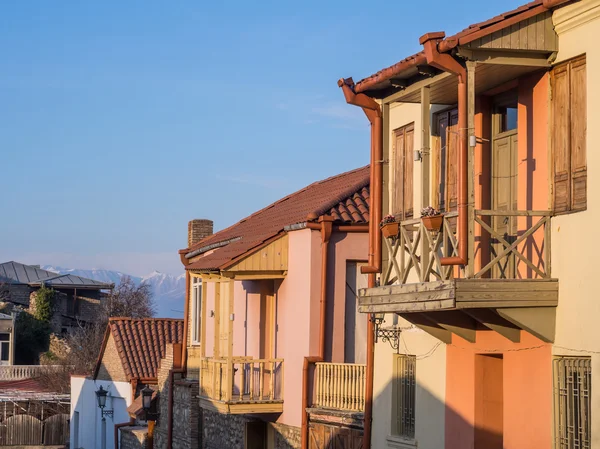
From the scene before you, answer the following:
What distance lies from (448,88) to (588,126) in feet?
8.82

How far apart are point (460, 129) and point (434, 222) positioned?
111cm

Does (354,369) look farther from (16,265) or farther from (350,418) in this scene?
(16,265)

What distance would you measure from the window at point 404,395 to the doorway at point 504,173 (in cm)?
294

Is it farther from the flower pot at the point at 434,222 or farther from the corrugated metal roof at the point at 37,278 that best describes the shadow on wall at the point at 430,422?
the corrugated metal roof at the point at 37,278

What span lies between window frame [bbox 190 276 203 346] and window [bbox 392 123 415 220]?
1173 cm

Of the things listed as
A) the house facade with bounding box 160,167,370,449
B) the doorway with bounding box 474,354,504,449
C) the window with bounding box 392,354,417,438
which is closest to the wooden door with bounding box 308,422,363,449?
the house facade with bounding box 160,167,370,449

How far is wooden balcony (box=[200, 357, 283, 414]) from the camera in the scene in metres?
20.9

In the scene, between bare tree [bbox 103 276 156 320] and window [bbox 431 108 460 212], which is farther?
bare tree [bbox 103 276 156 320]

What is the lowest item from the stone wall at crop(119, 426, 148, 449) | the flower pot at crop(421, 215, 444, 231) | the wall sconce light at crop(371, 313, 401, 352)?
the stone wall at crop(119, 426, 148, 449)

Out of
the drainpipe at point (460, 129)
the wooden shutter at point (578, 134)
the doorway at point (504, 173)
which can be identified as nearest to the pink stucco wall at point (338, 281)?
the doorway at point (504, 173)

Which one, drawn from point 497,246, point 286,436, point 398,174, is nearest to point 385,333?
point 398,174

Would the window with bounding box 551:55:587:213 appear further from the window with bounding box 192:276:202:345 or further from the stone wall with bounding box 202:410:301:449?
the window with bounding box 192:276:202:345

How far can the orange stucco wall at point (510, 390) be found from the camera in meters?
12.2

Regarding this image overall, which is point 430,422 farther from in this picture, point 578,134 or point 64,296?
point 64,296
